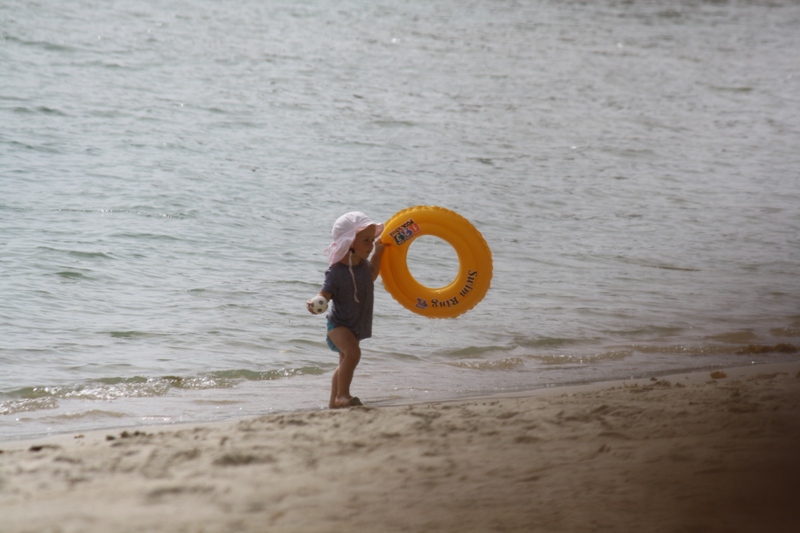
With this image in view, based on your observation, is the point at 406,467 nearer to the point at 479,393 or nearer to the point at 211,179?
the point at 479,393

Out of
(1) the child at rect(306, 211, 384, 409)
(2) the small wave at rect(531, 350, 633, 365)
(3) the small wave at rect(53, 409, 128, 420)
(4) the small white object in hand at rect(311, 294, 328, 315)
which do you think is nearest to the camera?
(4) the small white object in hand at rect(311, 294, 328, 315)

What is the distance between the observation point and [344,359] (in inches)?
209

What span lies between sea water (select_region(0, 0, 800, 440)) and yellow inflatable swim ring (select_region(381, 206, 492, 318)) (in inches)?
24.1

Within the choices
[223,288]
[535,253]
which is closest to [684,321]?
[535,253]

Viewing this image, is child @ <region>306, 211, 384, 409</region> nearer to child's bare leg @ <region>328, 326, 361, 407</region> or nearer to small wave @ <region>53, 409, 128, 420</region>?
child's bare leg @ <region>328, 326, 361, 407</region>

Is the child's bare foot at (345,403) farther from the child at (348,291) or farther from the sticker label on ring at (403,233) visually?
the sticker label on ring at (403,233)

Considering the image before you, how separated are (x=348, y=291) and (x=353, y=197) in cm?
781

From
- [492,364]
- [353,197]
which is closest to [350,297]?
[492,364]

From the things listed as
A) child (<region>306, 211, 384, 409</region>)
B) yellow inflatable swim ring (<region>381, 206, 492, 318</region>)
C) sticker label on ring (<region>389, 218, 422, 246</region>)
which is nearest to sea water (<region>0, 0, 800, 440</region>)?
child (<region>306, 211, 384, 409</region>)

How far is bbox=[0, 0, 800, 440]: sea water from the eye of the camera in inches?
265

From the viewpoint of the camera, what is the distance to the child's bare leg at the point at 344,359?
17.4 feet

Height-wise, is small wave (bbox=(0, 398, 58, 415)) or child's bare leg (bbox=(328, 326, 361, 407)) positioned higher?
child's bare leg (bbox=(328, 326, 361, 407))

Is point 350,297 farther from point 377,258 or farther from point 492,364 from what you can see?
point 492,364

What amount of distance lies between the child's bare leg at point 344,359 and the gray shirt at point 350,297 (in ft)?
0.15
